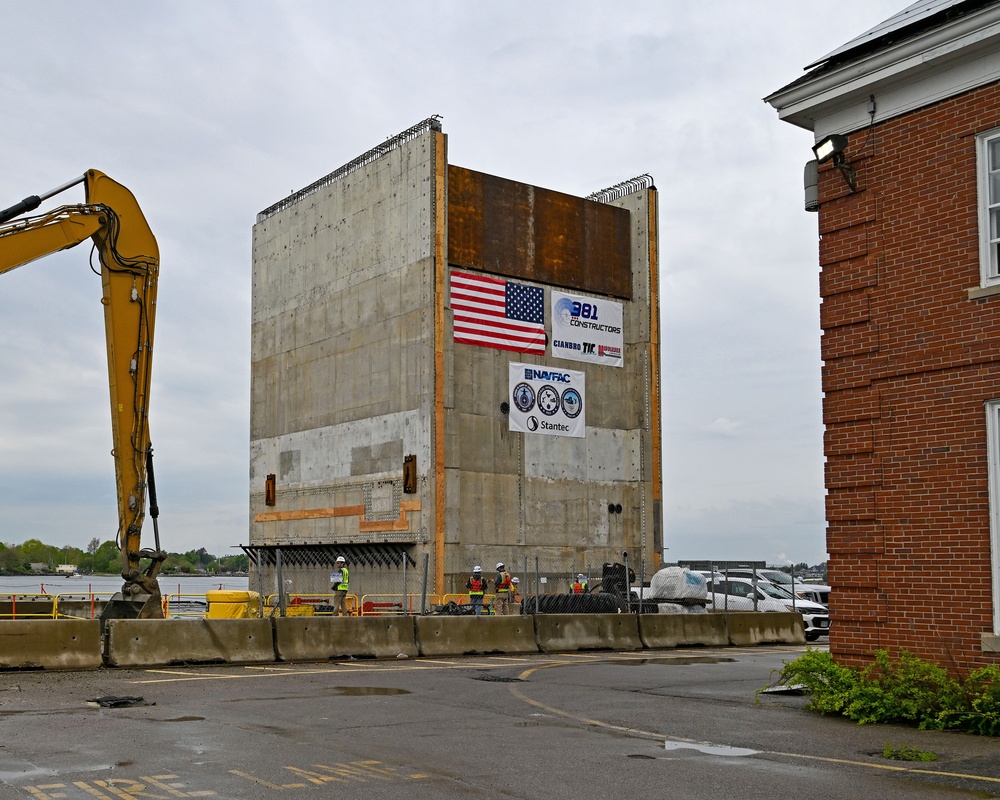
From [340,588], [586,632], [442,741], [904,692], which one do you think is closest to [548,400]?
[340,588]

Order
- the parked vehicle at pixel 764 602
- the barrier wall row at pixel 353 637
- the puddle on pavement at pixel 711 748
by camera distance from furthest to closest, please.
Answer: the parked vehicle at pixel 764 602, the barrier wall row at pixel 353 637, the puddle on pavement at pixel 711 748

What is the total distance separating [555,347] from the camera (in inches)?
1763

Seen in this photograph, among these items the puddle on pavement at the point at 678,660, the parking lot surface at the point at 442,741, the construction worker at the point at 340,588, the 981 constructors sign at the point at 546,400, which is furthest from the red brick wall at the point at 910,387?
the 981 constructors sign at the point at 546,400

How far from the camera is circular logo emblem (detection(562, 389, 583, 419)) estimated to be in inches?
1773

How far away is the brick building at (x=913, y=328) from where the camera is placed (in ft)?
40.0

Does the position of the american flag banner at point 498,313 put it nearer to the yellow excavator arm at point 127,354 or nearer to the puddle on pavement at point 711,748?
the yellow excavator arm at point 127,354

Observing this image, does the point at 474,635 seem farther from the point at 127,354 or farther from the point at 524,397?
the point at 524,397

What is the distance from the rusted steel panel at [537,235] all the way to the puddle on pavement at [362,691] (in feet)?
91.9

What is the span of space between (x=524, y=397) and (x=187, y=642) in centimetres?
2608

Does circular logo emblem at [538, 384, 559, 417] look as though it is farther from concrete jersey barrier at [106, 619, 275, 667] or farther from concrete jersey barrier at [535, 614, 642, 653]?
concrete jersey barrier at [106, 619, 275, 667]

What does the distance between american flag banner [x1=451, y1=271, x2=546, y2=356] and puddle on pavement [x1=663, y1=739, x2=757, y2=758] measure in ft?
105

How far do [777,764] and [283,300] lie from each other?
42.5m

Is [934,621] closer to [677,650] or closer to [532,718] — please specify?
[532,718]

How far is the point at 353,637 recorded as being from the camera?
68.0ft
